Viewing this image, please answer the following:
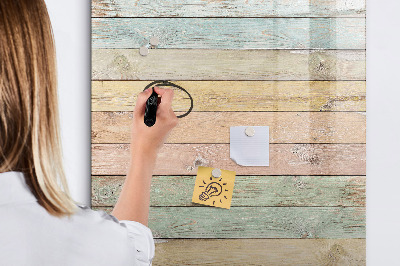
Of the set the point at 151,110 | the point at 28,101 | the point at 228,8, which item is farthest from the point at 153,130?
the point at 228,8

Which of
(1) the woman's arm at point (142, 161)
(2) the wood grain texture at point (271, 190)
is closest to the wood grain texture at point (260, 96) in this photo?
(2) the wood grain texture at point (271, 190)

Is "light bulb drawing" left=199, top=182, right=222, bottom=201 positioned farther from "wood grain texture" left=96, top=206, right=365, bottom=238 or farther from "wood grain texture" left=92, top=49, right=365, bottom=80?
"wood grain texture" left=92, top=49, right=365, bottom=80

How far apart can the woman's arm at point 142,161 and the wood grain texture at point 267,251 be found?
1.67 ft

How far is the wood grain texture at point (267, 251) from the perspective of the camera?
45.4 inches

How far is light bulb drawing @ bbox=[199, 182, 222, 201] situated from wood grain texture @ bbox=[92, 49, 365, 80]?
0.33 meters

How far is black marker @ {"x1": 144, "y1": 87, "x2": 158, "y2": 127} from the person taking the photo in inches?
29.7

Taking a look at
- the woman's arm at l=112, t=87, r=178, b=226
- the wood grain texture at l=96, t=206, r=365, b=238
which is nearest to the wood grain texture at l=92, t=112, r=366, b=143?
the wood grain texture at l=96, t=206, r=365, b=238

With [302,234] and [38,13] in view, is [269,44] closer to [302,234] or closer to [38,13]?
[302,234]

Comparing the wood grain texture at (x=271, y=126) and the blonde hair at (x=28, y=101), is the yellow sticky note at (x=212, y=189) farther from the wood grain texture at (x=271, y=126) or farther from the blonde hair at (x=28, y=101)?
the blonde hair at (x=28, y=101)

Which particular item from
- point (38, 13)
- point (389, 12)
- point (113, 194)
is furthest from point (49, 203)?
point (389, 12)

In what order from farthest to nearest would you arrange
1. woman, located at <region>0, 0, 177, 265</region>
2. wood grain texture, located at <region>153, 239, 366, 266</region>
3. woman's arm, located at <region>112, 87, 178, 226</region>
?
1. wood grain texture, located at <region>153, 239, 366, 266</region>
2. woman's arm, located at <region>112, 87, 178, 226</region>
3. woman, located at <region>0, 0, 177, 265</region>

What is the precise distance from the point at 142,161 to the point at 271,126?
0.57 meters

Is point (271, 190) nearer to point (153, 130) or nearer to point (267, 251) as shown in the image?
point (267, 251)

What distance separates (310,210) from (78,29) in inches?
35.3
